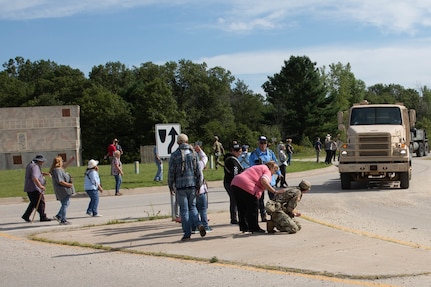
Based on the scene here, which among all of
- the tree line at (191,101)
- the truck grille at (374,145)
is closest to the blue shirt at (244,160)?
the truck grille at (374,145)

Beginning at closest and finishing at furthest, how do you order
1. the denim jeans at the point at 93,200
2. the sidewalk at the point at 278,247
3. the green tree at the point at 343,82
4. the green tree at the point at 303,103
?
the sidewalk at the point at 278,247 < the denim jeans at the point at 93,200 < the green tree at the point at 303,103 < the green tree at the point at 343,82

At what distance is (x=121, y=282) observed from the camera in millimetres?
7719

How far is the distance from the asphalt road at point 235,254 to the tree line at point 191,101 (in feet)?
177

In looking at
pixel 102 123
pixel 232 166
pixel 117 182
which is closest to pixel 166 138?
pixel 232 166

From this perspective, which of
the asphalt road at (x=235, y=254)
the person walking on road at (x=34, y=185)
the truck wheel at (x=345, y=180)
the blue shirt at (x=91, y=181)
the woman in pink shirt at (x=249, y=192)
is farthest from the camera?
the truck wheel at (x=345, y=180)

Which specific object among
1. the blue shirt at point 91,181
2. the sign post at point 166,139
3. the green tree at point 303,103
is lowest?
the blue shirt at point 91,181

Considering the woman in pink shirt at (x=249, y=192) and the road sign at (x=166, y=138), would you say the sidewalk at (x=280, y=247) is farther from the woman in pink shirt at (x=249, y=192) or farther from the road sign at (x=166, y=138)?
the road sign at (x=166, y=138)

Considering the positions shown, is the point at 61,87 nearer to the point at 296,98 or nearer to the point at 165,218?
the point at 296,98

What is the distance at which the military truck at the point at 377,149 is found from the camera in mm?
20453

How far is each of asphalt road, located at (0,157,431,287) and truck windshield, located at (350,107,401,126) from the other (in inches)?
267

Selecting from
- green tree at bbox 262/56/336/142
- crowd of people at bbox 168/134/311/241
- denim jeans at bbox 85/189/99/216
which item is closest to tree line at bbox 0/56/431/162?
green tree at bbox 262/56/336/142

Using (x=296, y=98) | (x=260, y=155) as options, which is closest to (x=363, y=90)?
(x=296, y=98)

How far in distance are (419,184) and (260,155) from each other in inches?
442

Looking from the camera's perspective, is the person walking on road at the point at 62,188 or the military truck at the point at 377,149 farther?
the military truck at the point at 377,149
